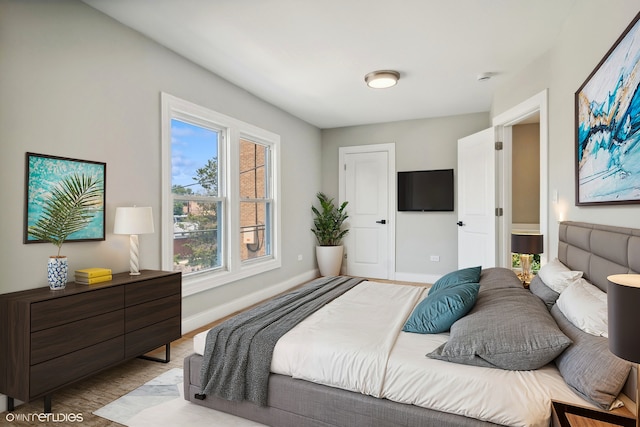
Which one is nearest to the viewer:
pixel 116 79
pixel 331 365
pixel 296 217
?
pixel 331 365

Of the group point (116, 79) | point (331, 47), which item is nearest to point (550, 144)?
point (331, 47)

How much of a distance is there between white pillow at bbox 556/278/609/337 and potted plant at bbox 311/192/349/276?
4.19 meters

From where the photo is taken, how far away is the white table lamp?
8.19 feet

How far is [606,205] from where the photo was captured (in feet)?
6.23

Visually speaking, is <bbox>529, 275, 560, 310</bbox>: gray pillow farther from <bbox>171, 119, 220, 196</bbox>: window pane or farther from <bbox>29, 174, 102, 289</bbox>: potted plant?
<bbox>171, 119, 220, 196</bbox>: window pane

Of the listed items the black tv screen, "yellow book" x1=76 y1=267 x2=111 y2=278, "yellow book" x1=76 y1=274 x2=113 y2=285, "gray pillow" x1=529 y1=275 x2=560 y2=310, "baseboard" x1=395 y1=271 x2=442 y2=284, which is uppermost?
the black tv screen

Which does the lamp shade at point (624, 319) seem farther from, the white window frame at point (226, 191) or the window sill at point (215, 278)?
the window sill at point (215, 278)

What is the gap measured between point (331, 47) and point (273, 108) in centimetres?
191

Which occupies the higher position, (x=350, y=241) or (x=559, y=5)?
(x=559, y=5)

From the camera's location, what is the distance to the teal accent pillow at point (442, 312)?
1907mm

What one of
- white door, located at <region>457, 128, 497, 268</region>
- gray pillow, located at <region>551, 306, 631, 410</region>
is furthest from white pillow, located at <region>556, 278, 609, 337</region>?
white door, located at <region>457, 128, 497, 268</region>

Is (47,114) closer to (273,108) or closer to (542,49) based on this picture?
(273,108)

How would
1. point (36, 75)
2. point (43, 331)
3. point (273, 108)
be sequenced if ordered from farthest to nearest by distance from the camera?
point (273, 108), point (36, 75), point (43, 331)

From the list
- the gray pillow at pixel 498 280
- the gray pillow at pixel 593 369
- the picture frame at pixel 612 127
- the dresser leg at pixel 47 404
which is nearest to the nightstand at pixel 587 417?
the gray pillow at pixel 593 369
